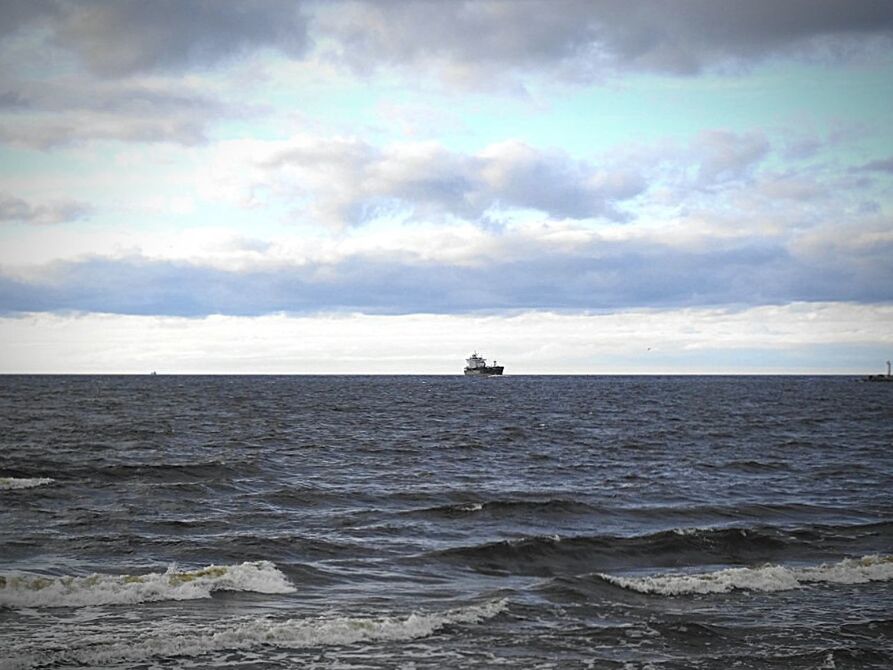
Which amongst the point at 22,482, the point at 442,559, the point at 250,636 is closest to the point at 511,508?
the point at 442,559

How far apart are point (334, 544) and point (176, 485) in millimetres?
12574

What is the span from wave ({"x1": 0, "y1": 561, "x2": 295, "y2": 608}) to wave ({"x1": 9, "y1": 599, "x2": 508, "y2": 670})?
7.49 feet

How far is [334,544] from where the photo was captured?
70.8ft

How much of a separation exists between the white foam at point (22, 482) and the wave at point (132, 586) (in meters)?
14.1

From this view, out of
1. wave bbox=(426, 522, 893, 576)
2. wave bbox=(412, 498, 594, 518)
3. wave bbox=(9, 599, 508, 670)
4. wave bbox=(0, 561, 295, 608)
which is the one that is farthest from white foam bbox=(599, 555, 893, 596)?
wave bbox=(412, 498, 594, 518)

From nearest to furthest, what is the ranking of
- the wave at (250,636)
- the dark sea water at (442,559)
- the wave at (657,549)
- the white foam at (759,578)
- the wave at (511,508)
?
the wave at (250,636) < the dark sea water at (442,559) < the white foam at (759,578) < the wave at (657,549) < the wave at (511,508)

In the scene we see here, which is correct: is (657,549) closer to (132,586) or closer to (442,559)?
(442,559)

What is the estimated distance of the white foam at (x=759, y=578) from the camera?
1753 cm

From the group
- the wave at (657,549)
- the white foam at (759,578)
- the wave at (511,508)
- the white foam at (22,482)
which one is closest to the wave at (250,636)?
the white foam at (759,578)

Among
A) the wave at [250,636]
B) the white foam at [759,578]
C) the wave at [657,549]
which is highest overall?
the wave at [250,636]

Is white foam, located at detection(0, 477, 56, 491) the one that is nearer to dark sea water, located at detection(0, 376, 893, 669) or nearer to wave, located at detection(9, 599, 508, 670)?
dark sea water, located at detection(0, 376, 893, 669)

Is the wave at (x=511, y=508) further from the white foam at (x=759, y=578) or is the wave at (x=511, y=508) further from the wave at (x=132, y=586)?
the wave at (x=132, y=586)

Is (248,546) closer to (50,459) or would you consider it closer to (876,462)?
(50,459)

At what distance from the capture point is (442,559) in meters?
20.3
